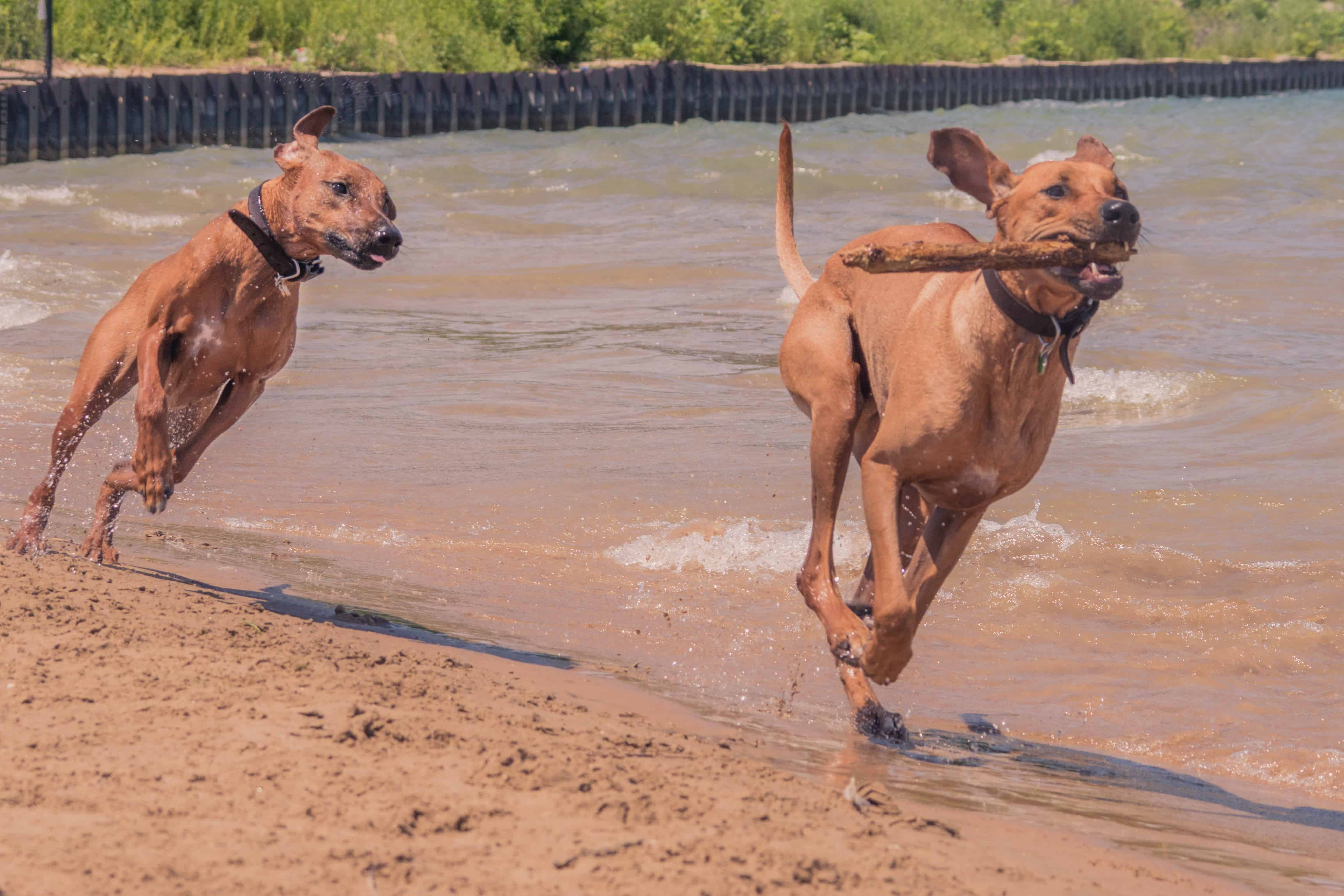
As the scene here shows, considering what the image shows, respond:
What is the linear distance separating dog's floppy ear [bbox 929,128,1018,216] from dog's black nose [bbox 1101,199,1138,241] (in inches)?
18.5

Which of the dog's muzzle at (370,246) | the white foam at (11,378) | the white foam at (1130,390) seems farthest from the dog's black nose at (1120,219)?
the white foam at (11,378)

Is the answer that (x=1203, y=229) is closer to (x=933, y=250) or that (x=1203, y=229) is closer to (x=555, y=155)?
(x=555, y=155)

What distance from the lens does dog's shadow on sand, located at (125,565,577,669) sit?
5020 millimetres

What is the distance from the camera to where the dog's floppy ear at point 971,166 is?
14.3 feet

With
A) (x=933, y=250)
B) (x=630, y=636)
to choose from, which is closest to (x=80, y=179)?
(x=630, y=636)

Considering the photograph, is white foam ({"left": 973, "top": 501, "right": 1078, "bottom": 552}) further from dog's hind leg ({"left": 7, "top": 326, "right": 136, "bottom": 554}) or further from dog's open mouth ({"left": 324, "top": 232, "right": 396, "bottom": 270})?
dog's hind leg ({"left": 7, "top": 326, "right": 136, "bottom": 554})

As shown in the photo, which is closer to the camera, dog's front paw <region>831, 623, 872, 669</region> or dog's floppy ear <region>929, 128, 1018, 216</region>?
dog's floppy ear <region>929, 128, 1018, 216</region>

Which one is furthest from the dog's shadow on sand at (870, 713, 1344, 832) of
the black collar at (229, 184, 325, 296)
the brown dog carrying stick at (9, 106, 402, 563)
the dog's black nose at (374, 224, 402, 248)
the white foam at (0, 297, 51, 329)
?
the white foam at (0, 297, 51, 329)

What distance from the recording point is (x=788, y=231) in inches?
233

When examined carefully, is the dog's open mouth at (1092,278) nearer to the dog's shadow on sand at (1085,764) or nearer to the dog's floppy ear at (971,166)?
the dog's floppy ear at (971,166)

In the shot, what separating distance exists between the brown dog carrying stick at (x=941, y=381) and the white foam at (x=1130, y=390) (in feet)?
16.6

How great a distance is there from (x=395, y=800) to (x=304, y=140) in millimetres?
3488

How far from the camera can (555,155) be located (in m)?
25.7

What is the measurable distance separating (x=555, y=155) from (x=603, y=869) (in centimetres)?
2362
